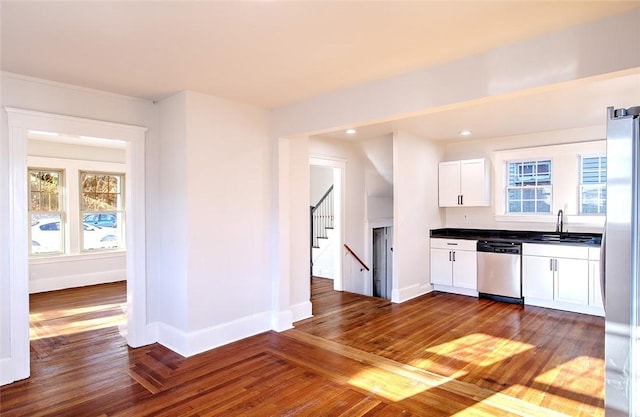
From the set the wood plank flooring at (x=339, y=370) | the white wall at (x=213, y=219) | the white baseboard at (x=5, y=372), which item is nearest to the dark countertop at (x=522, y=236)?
the wood plank flooring at (x=339, y=370)

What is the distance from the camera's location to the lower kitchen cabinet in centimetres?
468

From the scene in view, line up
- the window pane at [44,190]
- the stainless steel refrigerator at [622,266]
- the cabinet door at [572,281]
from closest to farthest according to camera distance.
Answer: the stainless steel refrigerator at [622,266], the cabinet door at [572,281], the window pane at [44,190]

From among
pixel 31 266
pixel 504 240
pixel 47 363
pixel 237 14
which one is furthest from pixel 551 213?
pixel 31 266

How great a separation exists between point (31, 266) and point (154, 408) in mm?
4789

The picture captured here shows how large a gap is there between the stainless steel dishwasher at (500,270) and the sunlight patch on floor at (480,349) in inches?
63.4

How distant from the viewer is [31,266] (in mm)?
5918

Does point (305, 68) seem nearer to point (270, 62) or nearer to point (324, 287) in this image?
point (270, 62)

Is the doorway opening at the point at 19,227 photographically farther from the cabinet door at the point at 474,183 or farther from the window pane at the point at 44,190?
the cabinet door at the point at 474,183

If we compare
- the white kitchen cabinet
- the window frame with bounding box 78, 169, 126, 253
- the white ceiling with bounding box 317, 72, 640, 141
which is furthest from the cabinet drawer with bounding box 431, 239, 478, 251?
the window frame with bounding box 78, 169, 126, 253

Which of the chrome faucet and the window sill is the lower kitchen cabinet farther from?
the window sill

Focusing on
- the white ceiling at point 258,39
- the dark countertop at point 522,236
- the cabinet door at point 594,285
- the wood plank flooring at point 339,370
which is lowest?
the wood plank flooring at point 339,370

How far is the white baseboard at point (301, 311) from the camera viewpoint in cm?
442

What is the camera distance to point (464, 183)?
598 centimetres

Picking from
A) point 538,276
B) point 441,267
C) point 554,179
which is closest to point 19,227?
point 441,267
